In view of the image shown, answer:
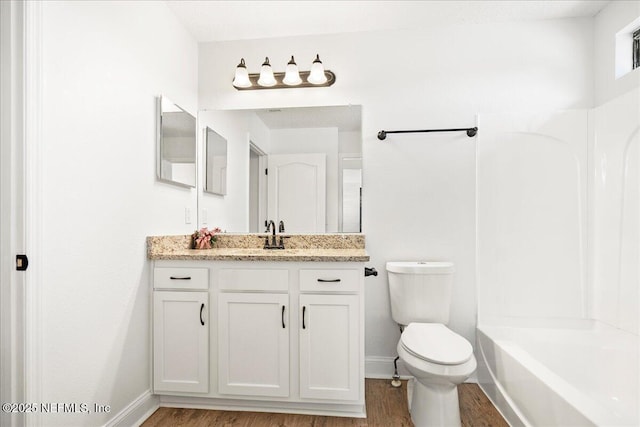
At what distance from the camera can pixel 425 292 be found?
2.14 meters

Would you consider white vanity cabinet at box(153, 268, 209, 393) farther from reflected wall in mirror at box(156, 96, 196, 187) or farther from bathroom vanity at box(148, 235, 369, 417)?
reflected wall in mirror at box(156, 96, 196, 187)

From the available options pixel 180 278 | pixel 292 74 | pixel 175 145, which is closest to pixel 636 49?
pixel 292 74

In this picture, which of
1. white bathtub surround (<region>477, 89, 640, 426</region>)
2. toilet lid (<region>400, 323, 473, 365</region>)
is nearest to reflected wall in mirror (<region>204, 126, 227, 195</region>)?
toilet lid (<region>400, 323, 473, 365</region>)

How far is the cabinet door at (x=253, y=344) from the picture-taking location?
1869mm

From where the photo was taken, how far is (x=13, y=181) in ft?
4.09

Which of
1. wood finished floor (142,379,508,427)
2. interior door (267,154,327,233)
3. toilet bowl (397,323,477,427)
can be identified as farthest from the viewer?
interior door (267,154,327,233)

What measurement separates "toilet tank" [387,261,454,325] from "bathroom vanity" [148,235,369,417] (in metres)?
0.47

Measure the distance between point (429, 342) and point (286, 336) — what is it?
0.76 metres

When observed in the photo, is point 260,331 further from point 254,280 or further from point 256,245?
point 256,245

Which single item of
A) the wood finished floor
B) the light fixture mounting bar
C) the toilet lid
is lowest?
the wood finished floor

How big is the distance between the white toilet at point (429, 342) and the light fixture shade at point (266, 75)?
1.52 m

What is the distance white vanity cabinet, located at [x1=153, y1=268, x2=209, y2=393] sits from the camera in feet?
6.28

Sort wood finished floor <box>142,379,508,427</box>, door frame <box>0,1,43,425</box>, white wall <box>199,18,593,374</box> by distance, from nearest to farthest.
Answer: door frame <box>0,1,43,425</box>, wood finished floor <box>142,379,508,427</box>, white wall <box>199,18,593,374</box>

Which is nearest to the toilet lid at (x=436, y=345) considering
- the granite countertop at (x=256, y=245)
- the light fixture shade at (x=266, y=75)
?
the granite countertop at (x=256, y=245)
